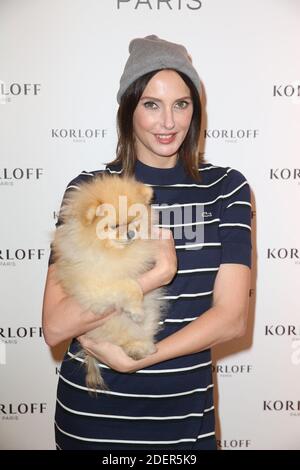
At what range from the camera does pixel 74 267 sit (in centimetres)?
152

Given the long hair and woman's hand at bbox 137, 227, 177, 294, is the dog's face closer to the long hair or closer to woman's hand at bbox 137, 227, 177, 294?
woman's hand at bbox 137, 227, 177, 294

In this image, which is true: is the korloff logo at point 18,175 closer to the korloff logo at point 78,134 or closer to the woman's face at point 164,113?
the korloff logo at point 78,134

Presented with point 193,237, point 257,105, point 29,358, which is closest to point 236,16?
point 257,105

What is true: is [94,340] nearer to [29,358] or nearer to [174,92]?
[174,92]

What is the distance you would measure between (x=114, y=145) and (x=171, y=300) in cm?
134

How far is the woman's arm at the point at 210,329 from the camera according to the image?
143 cm

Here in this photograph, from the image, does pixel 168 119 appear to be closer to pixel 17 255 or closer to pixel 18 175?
pixel 18 175

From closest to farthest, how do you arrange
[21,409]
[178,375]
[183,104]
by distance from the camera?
[178,375]
[183,104]
[21,409]

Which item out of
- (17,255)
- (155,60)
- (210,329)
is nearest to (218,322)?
(210,329)

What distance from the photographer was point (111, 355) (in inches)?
57.2

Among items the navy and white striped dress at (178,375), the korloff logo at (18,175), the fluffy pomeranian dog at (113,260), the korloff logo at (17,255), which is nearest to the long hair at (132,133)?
the navy and white striped dress at (178,375)

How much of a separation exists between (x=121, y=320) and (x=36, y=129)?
1480 mm

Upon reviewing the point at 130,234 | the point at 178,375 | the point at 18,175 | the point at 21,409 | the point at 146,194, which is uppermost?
the point at 18,175

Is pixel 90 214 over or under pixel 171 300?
over
